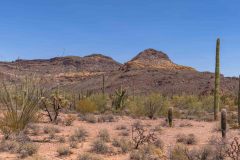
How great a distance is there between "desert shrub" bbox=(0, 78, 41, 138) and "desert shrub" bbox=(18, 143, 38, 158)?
2.00m

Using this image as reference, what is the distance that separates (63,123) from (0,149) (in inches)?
369

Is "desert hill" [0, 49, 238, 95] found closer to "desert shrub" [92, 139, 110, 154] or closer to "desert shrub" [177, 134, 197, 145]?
"desert shrub" [177, 134, 197, 145]

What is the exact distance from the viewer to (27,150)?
12.2 meters

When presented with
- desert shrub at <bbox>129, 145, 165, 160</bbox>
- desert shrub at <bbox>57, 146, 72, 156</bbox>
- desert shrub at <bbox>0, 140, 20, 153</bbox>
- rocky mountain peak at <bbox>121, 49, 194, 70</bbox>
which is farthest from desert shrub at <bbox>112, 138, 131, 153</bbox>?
rocky mountain peak at <bbox>121, 49, 194, 70</bbox>

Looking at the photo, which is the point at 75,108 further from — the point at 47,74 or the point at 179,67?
the point at 179,67

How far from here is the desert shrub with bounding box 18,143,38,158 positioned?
11.9 m

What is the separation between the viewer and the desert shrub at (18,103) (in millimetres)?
14198

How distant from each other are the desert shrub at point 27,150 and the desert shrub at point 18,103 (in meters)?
2.00

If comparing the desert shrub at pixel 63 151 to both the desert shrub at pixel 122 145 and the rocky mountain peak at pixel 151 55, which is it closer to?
the desert shrub at pixel 122 145

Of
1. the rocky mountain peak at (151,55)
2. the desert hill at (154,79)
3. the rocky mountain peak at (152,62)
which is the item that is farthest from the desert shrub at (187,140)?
the rocky mountain peak at (151,55)

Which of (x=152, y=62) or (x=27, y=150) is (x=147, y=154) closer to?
(x=27, y=150)

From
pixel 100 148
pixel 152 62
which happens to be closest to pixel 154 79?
pixel 152 62

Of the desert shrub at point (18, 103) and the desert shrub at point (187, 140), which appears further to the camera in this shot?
the desert shrub at point (187, 140)

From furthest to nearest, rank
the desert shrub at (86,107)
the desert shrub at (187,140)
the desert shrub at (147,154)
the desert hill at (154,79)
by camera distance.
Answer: the desert hill at (154,79), the desert shrub at (86,107), the desert shrub at (187,140), the desert shrub at (147,154)
